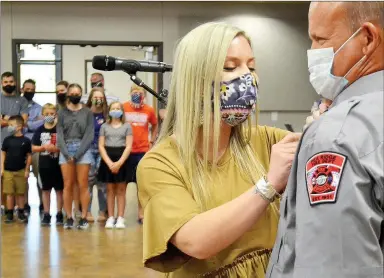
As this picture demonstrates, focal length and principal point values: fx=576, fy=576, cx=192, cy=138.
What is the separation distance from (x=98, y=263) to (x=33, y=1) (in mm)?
5365

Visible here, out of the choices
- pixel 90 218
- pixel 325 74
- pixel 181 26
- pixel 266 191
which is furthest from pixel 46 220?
pixel 325 74

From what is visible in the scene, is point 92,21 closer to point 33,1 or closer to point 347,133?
point 33,1

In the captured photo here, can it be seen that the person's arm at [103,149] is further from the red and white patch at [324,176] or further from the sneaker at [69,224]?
the red and white patch at [324,176]

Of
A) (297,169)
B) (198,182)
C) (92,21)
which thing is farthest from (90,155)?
(297,169)

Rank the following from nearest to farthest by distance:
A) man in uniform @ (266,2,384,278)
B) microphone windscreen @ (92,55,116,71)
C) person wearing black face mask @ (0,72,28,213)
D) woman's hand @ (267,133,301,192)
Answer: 1. man in uniform @ (266,2,384,278)
2. woman's hand @ (267,133,301,192)
3. microphone windscreen @ (92,55,116,71)
4. person wearing black face mask @ (0,72,28,213)

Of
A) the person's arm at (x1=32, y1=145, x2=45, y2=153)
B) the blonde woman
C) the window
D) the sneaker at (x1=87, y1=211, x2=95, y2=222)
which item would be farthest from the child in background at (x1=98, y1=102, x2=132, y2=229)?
the window

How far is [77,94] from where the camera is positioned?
20.5ft

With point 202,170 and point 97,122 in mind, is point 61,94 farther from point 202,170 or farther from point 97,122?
point 202,170

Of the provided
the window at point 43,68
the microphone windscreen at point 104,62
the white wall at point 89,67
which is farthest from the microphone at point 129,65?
the window at point 43,68

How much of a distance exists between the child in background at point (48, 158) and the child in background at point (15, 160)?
20cm

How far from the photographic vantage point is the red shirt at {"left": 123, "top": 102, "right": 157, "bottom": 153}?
6.54 meters

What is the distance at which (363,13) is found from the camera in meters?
0.99

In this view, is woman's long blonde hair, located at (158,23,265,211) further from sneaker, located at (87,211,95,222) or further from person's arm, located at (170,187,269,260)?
sneaker, located at (87,211,95,222)

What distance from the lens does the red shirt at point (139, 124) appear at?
654 cm
